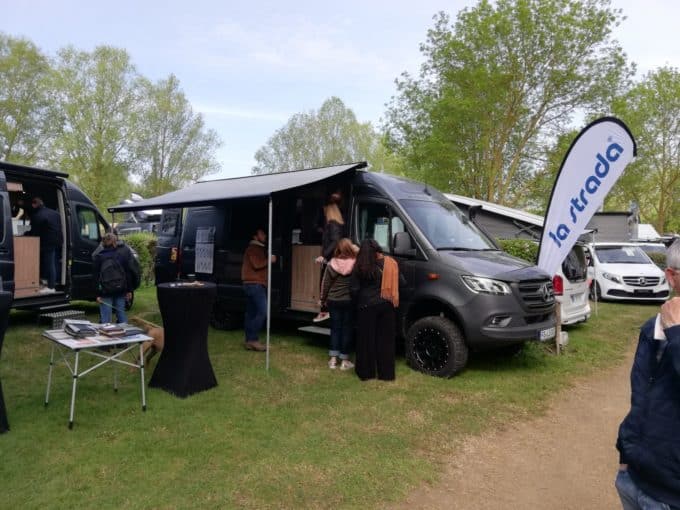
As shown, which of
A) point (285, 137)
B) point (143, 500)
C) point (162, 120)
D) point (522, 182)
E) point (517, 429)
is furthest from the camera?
point (285, 137)

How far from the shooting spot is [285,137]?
135 ft

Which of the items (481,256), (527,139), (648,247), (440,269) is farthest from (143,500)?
(648,247)

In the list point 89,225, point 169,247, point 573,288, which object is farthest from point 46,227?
point 573,288

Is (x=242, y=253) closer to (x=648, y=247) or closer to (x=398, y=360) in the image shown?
(x=398, y=360)

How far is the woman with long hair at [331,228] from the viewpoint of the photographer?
6596mm

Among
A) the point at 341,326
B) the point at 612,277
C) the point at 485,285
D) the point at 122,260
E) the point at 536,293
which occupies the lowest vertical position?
the point at 341,326

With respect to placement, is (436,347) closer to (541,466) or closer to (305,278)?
(541,466)

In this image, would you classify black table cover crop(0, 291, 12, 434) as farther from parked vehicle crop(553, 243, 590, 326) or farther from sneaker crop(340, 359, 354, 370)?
parked vehicle crop(553, 243, 590, 326)

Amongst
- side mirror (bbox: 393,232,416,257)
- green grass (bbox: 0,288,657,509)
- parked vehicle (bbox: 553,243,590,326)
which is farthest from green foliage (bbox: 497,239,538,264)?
side mirror (bbox: 393,232,416,257)

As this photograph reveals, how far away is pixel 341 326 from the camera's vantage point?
6172mm

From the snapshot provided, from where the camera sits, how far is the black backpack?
6770 millimetres

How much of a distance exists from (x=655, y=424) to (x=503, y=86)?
19.9m

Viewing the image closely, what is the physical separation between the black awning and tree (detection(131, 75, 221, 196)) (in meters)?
23.7

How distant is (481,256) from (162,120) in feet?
97.5
